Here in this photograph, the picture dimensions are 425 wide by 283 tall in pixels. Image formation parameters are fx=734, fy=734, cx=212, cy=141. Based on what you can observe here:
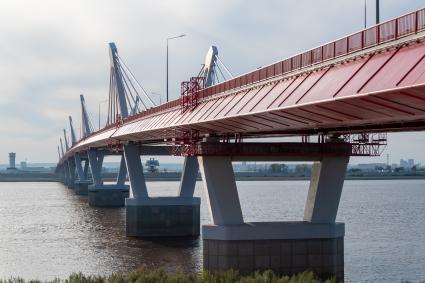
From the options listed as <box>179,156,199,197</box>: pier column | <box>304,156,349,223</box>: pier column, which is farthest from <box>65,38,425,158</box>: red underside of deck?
<box>179,156,199,197</box>: pier column

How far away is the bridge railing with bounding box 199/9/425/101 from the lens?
1955 cm

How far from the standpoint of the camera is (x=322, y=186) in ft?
125

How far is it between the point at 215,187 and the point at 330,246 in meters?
6.68

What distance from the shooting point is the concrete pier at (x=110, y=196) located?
104 m

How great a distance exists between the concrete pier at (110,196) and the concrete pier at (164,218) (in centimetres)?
4222

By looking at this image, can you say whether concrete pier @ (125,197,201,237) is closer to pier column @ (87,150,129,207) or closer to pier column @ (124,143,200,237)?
pier column @ (124,143,200,237)

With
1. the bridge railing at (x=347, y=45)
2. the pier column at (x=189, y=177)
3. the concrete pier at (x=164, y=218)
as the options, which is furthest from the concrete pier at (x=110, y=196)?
the bridge railing at (x=347, y=45)

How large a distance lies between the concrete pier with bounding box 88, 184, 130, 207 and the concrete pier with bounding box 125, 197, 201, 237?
42.2 m

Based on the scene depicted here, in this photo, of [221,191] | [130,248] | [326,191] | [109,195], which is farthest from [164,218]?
[109,195]

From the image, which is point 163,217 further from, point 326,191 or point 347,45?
point 347,45

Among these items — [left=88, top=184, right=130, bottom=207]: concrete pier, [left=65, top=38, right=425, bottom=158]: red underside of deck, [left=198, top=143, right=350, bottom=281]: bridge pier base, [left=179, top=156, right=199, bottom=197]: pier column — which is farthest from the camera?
[left=88, top=184, right=130, bottom=207]: concrete pier

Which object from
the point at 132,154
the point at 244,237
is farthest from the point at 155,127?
the point at 132,154

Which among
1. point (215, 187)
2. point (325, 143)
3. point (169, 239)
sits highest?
point (325, 143)

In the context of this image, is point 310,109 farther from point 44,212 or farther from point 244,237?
point 44,212
